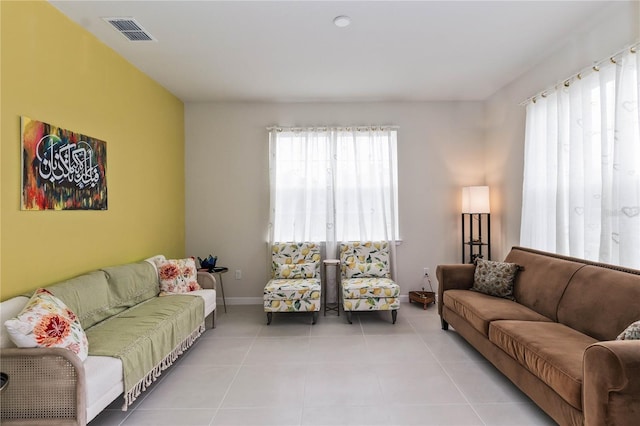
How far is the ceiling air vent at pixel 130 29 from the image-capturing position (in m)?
2.66

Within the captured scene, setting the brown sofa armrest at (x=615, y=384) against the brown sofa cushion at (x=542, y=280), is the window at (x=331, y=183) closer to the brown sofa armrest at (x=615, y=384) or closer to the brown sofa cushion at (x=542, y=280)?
the brown sofa cushion at (x=542, y=280)

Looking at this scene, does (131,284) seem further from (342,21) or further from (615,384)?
A: (615,384)

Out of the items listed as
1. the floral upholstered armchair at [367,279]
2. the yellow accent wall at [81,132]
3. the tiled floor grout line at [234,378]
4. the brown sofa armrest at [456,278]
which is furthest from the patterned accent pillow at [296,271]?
the brown sofa armrest at [456,278]

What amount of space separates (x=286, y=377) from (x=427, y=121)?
148 inches

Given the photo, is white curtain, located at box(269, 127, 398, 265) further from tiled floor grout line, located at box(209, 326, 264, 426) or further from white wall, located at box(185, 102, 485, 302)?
tiled floor grout line, located at box(209, 326, 264, 426)

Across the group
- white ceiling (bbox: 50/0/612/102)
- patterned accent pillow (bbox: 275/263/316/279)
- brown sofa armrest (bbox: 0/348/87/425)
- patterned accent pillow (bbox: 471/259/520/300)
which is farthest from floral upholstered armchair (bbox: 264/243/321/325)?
brown sofa armrest (bbox: 0/348/87/425)

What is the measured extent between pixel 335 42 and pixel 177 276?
9.06 feet

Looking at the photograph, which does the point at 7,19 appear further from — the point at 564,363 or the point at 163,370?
the point at 564,363

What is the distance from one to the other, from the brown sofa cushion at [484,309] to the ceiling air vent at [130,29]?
3.60 metres

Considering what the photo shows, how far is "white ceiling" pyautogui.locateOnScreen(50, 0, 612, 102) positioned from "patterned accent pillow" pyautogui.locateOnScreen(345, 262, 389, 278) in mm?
2202

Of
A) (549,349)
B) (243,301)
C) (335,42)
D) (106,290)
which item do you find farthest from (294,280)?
(549,349)

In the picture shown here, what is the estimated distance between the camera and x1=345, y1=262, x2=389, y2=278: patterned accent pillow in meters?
4.33

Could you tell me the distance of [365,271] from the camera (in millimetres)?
4336

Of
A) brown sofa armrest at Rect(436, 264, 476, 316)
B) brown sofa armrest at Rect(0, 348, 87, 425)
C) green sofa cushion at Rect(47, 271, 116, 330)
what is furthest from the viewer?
brown sofa armrest at Rect(436, 264, 476, 316)
